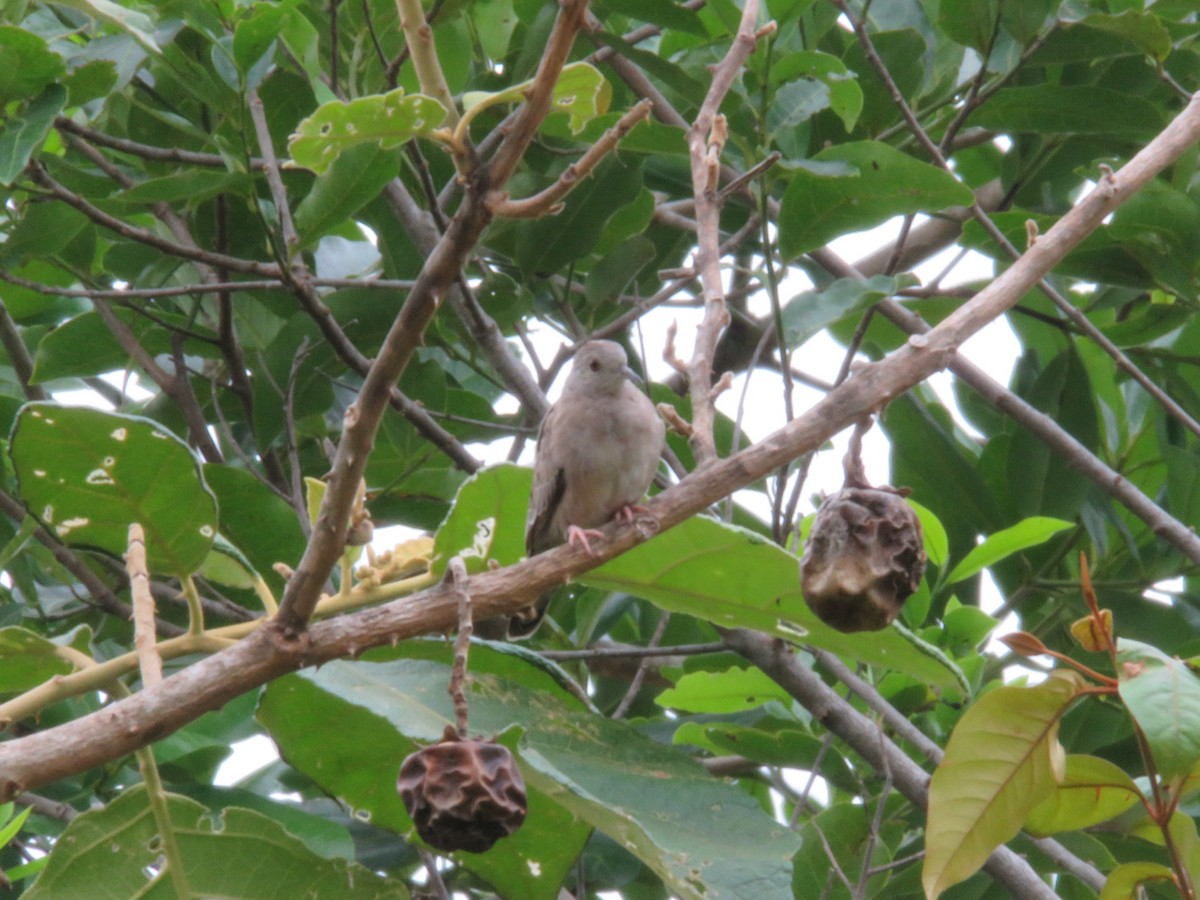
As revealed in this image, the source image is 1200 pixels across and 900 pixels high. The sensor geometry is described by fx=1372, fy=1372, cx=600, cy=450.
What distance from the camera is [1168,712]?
5.25 ft

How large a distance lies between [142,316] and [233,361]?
1.18ft

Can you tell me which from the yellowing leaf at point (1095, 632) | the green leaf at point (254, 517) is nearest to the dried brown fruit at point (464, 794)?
the yellowing leaf at point (1095, 632)

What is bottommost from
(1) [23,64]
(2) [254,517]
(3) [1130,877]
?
(3) [1130,877]

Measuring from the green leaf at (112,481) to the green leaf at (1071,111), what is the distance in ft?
7.19

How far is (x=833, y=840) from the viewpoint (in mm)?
3104

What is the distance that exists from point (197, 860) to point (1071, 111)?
101 inches

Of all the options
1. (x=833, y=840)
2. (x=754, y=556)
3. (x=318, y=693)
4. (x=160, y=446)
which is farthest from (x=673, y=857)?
(x=833, y=840)

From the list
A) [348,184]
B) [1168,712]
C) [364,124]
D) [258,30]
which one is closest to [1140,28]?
[348,184]

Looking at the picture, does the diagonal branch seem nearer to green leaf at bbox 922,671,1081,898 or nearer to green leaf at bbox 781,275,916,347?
green leaf at bbox 922,671,1081,898

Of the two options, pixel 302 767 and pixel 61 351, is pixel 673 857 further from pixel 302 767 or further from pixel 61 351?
pixel 61 351

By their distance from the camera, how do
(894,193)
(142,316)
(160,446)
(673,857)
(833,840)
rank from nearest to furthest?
1. (673,857)
2. (160,446)
3. (894,193)
4. (833,840)
5. (142,316)

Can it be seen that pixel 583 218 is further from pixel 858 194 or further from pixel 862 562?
pixel 862 562

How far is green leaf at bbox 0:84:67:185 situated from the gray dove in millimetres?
1480

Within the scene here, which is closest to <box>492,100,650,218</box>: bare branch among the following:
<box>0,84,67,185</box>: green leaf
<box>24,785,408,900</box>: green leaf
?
<box>24,785,408,900</box>: green leaf
